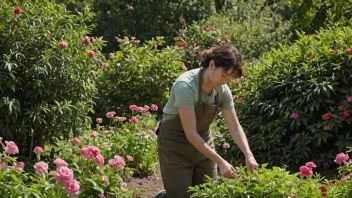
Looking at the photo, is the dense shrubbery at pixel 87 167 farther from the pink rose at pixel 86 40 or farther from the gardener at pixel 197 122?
the pink rose at pixel 86 40

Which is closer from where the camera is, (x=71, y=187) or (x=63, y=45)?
(x=71, y=187)

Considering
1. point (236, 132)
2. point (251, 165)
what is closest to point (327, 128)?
point (236, 132)

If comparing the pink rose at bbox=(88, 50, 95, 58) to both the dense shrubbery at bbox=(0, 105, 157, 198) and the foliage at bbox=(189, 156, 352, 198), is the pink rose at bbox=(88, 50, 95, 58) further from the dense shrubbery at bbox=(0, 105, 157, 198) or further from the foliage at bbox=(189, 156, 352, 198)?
the foliage at bbox=(189, 156, 352, 198)

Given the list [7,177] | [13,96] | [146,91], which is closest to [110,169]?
[7,177]

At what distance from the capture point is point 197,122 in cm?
487

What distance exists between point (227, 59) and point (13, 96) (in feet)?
8.40

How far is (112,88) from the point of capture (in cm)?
903

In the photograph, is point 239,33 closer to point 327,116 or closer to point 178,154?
point 327,116

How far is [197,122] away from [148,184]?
77.3 inches

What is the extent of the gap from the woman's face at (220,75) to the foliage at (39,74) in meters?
2.09

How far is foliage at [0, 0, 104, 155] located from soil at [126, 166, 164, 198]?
74cm


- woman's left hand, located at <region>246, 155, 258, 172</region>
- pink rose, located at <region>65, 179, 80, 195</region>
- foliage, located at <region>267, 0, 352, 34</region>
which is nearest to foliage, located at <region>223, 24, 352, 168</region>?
woman's left hand, located at <region>246, 155, 258, 172</region>

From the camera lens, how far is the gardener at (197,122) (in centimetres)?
446

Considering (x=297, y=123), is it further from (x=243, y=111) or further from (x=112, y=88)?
(x=112, y=88)
